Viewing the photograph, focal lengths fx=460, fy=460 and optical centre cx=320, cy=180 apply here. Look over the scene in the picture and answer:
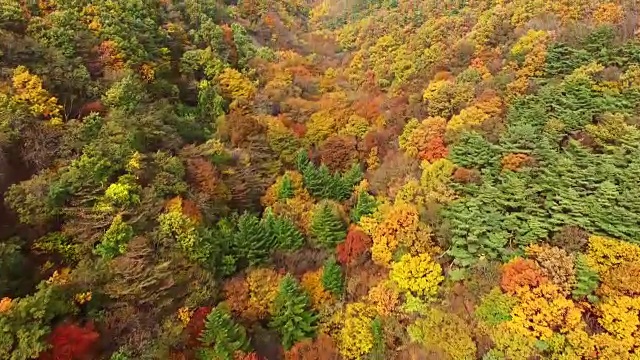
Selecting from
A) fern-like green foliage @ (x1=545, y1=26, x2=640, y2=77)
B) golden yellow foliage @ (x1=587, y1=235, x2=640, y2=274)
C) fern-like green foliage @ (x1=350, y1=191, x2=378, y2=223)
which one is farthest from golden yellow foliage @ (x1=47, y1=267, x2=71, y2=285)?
fern-like green foliage @ (x1=545, y1=26, x2=640, y2=77)

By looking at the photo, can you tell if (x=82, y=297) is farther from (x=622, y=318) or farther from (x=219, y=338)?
(x=622, y=318)

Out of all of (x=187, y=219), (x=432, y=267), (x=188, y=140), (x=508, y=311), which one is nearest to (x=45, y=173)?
(x=187, y=219)

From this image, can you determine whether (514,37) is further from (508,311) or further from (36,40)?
(36,40)

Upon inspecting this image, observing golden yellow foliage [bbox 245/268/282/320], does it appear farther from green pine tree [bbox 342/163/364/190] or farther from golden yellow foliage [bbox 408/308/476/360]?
green pine tree [bbox 342/163/364/190]

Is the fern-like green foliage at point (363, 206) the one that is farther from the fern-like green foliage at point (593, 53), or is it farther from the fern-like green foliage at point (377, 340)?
the fern-like green foliage at point (593, 53)

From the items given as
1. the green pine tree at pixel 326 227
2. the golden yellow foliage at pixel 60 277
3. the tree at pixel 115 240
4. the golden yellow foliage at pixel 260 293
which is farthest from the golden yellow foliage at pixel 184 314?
the green pine tree at pixel 326 227

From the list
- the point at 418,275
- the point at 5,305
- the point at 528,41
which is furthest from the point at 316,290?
the point at 528,41

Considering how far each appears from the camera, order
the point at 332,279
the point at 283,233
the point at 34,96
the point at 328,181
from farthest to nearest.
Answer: the point at 328,181, the point at 283,233, the point at 332,279, the point at 34,96

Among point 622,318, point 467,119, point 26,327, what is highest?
point 26,327
